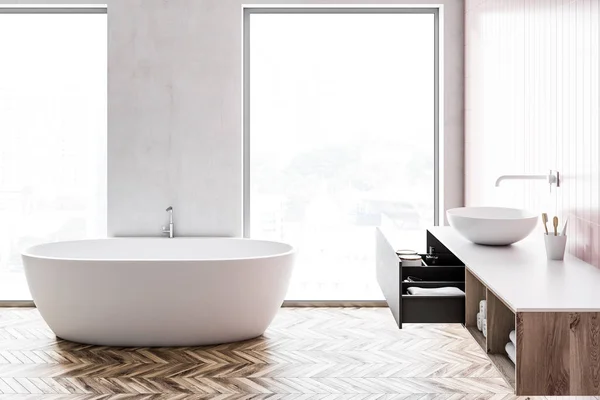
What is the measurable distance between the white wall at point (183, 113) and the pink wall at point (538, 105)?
0.73ft

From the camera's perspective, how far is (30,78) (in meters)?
4.88

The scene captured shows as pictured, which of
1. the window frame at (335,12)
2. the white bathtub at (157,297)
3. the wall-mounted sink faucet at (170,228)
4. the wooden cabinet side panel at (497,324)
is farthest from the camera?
the window frame at (335,12)

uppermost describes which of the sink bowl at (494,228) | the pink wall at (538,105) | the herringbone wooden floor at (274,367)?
the pink wall at (538,105)

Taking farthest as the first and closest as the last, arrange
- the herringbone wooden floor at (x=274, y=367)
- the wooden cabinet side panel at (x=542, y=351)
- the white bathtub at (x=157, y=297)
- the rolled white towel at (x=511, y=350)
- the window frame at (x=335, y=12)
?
the window frame at (x=335, y=12) → the white bathtub at (x=157, y=297) → the herringbone wooden floor at (x=274, y=367) → the rolled white towel at (x=511, y=350) → the wooden cabinet side panel at (x=542, y=351)

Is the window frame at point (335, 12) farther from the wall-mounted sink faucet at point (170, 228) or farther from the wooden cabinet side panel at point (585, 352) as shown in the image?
the wooden cabinet side panel at point (585, 352)

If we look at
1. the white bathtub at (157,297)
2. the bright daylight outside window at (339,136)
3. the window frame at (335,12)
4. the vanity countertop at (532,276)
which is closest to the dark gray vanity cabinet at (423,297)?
the vanity countertop at (532,276)

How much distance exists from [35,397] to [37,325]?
126cm

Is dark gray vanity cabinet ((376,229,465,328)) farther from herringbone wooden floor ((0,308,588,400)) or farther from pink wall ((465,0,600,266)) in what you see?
pink wall ((465,0,600,266))

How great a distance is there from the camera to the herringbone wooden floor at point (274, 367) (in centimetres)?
321

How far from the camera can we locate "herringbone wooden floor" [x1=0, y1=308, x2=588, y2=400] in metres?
3.21

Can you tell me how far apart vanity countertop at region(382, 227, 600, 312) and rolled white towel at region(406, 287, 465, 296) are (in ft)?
0.60

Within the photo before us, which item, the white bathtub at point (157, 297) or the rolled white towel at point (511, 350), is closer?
the rolled white towel at point (511, 350)

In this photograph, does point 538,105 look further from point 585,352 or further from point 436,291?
point 585,352

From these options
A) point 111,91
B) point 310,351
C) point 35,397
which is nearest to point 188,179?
point 111,91
